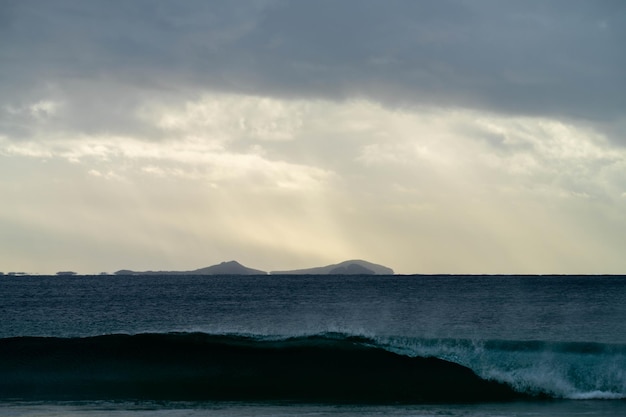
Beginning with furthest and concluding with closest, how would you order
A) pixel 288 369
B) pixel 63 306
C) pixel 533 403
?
pixel 63 306, pixel 288 369, pixel 533 403

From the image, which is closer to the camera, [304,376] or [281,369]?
[304,376]

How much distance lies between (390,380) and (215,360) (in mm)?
5010

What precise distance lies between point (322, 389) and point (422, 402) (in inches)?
114

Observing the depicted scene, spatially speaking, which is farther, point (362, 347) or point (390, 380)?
point (362, 347)

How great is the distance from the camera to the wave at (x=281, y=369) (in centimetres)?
1700

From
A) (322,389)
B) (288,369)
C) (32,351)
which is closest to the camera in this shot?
(322,389)

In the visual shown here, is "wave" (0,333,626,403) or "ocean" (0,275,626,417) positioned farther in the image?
"wave" (0,333,626,403)

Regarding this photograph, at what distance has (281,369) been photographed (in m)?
19.4

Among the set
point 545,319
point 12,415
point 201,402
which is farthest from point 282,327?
point 12,415

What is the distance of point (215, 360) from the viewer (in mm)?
19719

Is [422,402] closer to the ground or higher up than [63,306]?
closer to the ground

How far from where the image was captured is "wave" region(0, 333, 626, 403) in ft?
55.8

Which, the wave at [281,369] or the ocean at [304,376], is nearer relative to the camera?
the ocean at [304,376]

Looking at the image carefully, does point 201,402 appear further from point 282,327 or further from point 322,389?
point 282,327
